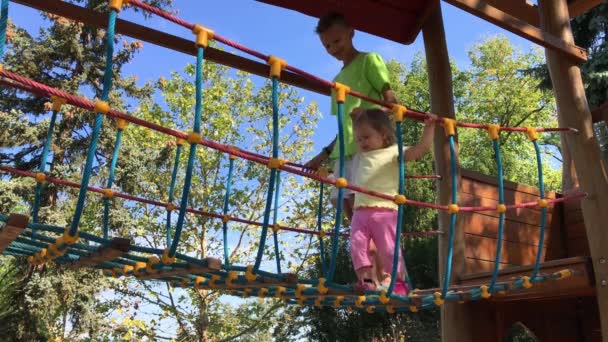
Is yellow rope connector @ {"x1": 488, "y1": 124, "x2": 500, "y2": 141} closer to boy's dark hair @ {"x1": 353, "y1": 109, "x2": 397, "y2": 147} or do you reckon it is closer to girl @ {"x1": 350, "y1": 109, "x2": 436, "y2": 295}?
girl @ {"x1": 350, "y1": 109, "x2": 436, "y2": 295}

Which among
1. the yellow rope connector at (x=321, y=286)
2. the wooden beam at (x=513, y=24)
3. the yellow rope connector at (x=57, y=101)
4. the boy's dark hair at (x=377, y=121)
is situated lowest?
the yellow rope connector at (x=321, y=286)

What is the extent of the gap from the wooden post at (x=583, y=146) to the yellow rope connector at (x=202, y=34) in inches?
79.7

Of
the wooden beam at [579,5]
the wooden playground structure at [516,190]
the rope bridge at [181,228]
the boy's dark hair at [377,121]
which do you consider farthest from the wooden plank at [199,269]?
the wooden beam at [579,5]

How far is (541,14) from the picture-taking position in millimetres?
3324

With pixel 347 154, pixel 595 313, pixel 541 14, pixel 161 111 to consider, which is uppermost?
pixel 161 111

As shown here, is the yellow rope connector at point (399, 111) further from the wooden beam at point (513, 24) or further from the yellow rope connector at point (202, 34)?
the wooden beam at point (513, 24)

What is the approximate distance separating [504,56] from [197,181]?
11178mm

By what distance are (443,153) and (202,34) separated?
194cm

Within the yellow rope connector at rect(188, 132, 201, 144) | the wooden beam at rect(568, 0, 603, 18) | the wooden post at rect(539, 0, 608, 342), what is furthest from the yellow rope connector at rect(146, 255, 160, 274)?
the wooden beam at rect(568, 0, 603, 18)

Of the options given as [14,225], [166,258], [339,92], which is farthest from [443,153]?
[14,225]

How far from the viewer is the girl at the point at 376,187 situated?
2.31 metres

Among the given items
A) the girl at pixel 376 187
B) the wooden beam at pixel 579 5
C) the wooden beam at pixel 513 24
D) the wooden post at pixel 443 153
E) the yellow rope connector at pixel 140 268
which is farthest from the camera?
the wooden beam at pixel 579 5

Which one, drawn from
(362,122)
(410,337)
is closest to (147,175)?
(410,337)

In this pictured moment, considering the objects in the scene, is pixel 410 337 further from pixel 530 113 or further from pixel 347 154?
pixel 530 113
